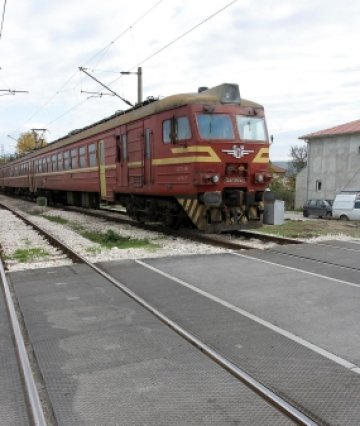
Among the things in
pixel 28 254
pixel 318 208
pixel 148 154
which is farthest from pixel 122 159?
pixel 318 208

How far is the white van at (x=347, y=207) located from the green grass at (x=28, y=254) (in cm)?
2343

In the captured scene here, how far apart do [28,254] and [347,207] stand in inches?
959

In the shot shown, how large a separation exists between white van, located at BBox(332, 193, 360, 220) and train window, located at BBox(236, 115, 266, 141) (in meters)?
A: 19.1

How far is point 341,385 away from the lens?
3.56m

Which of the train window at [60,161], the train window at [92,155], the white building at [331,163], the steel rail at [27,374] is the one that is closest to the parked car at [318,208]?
the white building at [331,163]

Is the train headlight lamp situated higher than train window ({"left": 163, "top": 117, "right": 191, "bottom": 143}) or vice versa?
train window ({"left": 163, "top": 117, "right": 191, "bottom": 143})

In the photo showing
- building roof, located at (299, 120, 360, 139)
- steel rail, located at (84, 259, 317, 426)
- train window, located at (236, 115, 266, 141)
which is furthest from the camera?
building roof, located at (299, 120, 360, 139)

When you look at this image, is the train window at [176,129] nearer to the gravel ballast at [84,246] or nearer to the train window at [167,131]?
the train window at [167,131]

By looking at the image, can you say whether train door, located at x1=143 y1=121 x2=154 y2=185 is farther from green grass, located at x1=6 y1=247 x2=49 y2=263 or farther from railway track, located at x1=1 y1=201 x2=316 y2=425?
railway track, located at x1=1 y1=201 x2=316 y2=425

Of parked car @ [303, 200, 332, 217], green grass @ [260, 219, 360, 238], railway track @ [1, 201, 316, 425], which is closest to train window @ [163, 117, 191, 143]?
green grass @ [260, 219, 360, 238]

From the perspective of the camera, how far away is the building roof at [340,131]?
40.6 meters

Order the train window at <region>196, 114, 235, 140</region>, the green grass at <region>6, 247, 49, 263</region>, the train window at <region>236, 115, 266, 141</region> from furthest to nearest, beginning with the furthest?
the train window at <region>236, 115, 266, 141</region> → the train window at <region>196, 114, 235, 140</region> → the green grass at <region>6, 247, 49, 263</region>

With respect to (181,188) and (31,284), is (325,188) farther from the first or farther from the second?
(31,284)

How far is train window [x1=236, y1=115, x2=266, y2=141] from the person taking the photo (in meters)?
11.6
